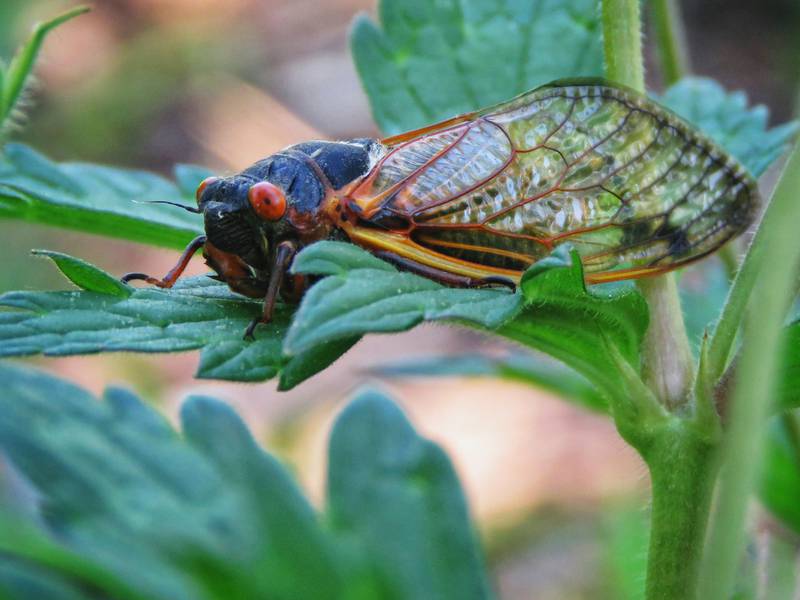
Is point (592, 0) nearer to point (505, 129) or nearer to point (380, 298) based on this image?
point (505, 129)

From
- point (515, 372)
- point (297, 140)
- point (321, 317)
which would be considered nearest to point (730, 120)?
point (515, 372)

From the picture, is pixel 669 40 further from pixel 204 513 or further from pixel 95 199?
pixel 204 513

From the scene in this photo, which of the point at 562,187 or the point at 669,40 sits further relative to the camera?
the point at 669,40

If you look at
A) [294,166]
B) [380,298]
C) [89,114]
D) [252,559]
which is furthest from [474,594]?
[89,114]

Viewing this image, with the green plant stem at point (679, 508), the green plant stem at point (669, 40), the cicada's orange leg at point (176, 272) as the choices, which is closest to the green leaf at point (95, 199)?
the cicada's orange leg at point (176, 272)

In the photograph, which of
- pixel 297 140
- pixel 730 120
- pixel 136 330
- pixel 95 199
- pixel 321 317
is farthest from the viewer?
pixel 297 140

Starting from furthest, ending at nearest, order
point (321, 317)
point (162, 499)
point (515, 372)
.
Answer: point (515, 372) → point (321, 317) → point (162, 499)

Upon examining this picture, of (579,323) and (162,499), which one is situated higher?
(579,323)

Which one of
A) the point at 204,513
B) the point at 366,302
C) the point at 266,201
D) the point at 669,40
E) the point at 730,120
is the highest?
the point at 669,40
